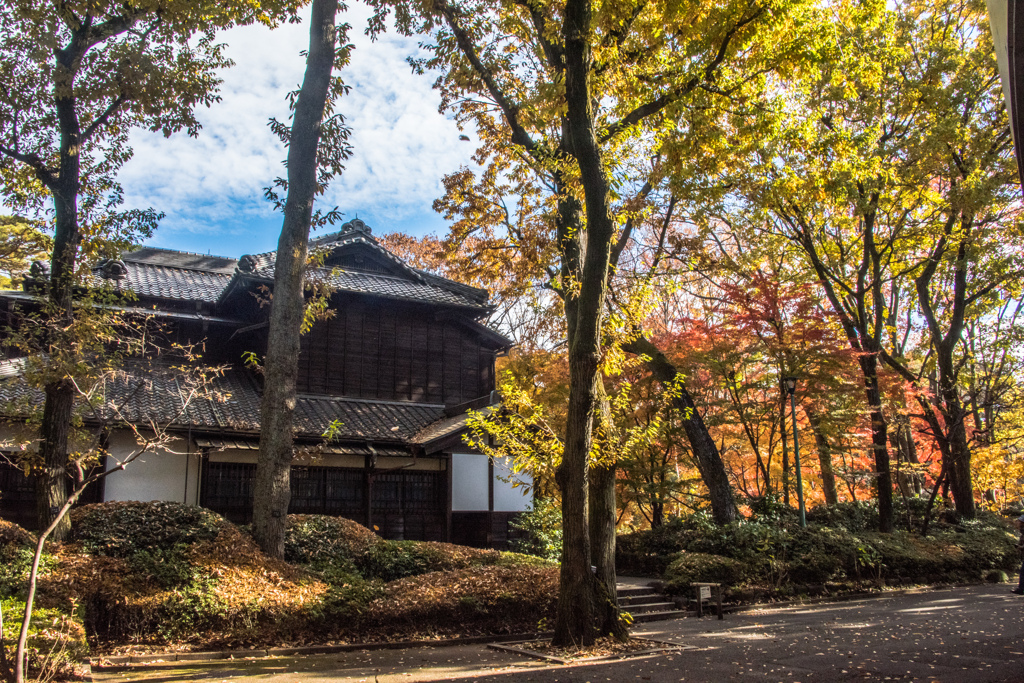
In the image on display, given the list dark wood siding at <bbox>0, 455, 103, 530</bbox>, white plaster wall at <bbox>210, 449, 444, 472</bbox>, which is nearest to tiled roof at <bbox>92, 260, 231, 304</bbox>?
white plaster wall at <bbox>210, 449, 444, 472</bbox>

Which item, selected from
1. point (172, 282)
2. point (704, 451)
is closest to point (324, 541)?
point (704, 451)

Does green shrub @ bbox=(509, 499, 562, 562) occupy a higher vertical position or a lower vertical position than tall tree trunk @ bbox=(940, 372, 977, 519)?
lower

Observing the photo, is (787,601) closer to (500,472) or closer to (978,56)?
(500,472)

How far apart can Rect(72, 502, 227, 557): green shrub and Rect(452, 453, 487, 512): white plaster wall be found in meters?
6.71

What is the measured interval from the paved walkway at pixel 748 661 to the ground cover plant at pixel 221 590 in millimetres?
704

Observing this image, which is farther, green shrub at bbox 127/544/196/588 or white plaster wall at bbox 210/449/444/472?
white plaster wall at bbox 210/449/444/472

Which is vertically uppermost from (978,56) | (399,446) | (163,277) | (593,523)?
(978,56)

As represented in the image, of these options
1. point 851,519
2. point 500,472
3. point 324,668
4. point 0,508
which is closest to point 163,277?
point 0,508

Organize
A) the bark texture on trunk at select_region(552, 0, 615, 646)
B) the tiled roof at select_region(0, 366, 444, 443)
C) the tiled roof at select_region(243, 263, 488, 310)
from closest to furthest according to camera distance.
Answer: the bark texture on trunk at select_region(552, 0, 615, 646), the tiled roof at select_region(0, 366, 444, 443), the tiled roof at select_region(243, 263, 488, 310)

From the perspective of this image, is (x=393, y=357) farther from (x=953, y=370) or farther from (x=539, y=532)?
(x=953, y=370)

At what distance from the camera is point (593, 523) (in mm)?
9750

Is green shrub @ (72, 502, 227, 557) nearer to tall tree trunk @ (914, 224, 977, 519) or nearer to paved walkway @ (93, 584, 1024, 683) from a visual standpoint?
paved walkway @ (93, 584, 1024, 683)

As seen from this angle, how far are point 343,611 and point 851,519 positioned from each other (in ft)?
51.7

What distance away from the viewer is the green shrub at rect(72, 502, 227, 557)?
10.1 metres
